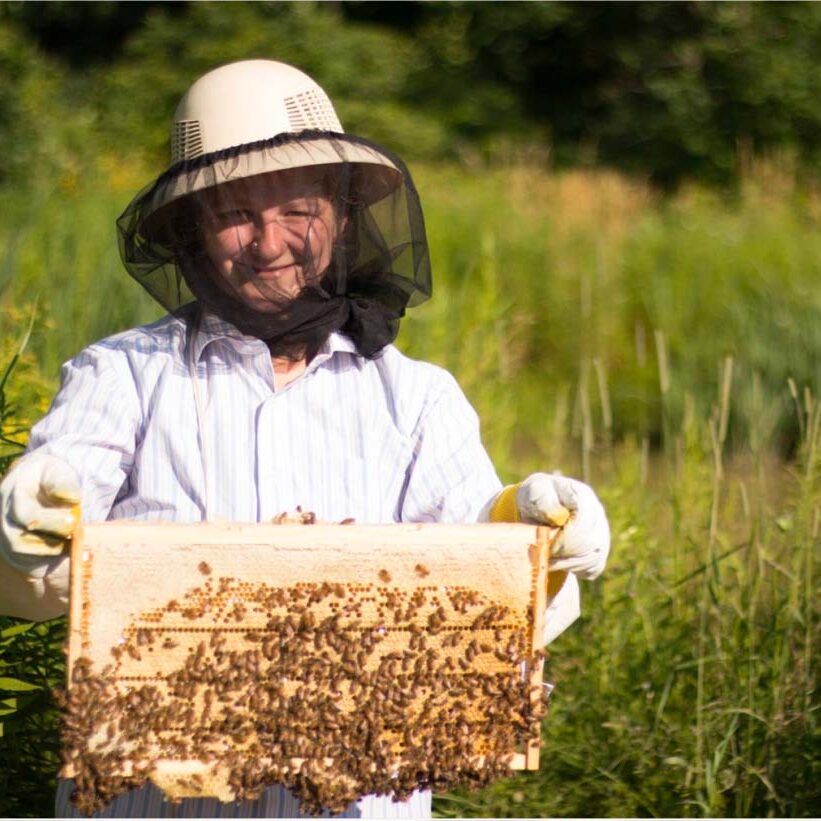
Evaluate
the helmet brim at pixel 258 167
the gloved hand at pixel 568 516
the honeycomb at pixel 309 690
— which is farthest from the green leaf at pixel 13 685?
the gloved hand at pixel 568 516

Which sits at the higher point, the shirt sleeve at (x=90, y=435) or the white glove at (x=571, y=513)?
the shirt sleeve at (x=90, y=435)

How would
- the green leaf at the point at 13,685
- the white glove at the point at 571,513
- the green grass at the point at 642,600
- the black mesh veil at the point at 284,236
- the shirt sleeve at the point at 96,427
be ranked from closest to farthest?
the white glove at the point at 571,513, the shirt sleeve at the point at 96,427, the black mesh veil at the point at 284,236, the green leaf at the point at 13,685, the green grass at the point at 642,600

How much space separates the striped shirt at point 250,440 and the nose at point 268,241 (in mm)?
163

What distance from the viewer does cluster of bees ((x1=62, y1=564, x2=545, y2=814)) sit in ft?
7.57

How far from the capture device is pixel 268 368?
275 cm

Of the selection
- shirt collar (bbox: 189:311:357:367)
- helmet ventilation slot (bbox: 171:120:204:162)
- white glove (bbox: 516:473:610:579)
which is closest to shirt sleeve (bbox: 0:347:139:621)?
shirt collar (bbox: 189:311:357:367)

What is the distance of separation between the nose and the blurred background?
881 millimetres

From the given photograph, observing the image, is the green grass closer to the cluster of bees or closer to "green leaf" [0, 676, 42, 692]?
"green leaf" [0, 676, 42, 692]

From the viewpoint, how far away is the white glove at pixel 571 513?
243 centimetres

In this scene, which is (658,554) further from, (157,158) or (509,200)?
(157,158)

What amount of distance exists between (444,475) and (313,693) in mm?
561

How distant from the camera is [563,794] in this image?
12.9 feet

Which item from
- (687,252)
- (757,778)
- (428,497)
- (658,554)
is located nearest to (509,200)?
(687,252)

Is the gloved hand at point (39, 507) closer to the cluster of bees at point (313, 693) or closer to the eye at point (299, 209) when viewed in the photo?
the cluster of bees at point (313, 693)
